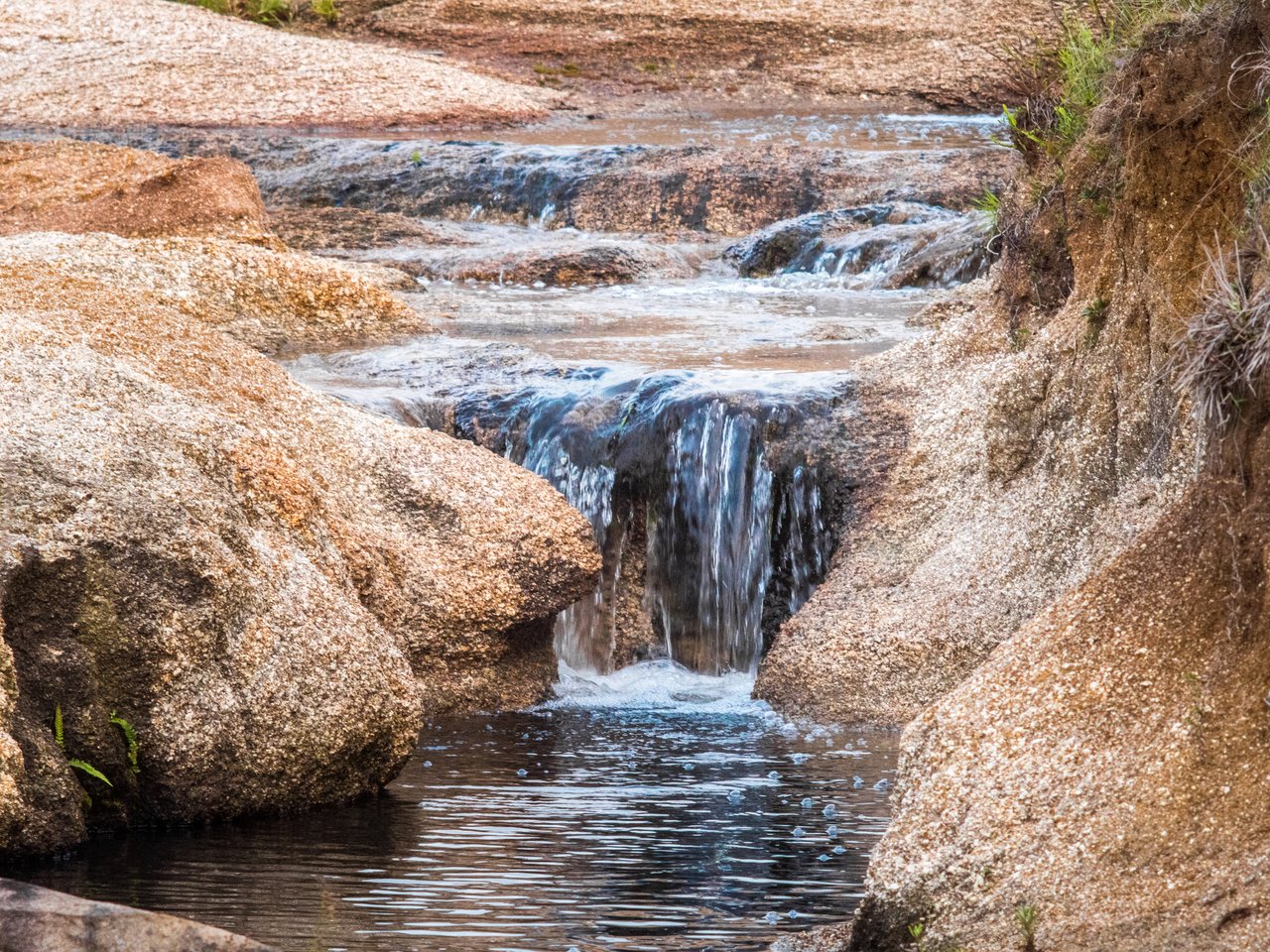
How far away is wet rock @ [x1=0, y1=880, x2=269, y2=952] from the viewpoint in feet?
11.9

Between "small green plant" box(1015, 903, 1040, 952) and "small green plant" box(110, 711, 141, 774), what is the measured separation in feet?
9.33

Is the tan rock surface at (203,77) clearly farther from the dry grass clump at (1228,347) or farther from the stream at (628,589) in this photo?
the dry grass clump at (1228,347)

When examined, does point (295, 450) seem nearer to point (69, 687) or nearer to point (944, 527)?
point (69, 687)

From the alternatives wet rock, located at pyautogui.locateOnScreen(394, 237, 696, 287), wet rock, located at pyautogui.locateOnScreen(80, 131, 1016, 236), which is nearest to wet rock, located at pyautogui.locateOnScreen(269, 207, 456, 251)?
wet rock, located at pyautogui.locateOnScreen(394, 237, 696, 287)

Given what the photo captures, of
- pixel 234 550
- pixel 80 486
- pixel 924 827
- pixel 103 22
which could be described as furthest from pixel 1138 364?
pixel 103 22

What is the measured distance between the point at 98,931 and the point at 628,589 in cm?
552

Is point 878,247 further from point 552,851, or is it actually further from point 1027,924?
point 1027,924

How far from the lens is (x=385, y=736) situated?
6090mm

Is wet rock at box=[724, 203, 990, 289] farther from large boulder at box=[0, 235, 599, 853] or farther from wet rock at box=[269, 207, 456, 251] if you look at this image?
large boulder at box=[0, 235, 599, 853]

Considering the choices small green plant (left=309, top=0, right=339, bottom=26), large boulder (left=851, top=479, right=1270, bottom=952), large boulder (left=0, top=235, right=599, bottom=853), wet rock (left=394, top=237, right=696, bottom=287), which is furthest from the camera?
small green plant (left=309, top=0, right=339, bottom=26)

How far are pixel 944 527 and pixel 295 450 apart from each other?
287 cm

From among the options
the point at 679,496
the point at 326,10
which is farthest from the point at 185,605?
the point at 326,10

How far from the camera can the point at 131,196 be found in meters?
12.2

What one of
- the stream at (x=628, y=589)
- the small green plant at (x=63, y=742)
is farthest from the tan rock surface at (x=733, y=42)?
the small green plant at (x=63, y=742)
